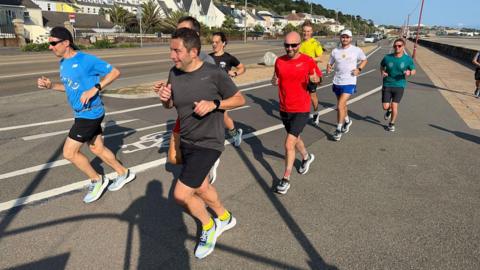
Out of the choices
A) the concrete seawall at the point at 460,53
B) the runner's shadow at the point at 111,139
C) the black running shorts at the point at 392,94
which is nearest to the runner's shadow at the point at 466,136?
the black running shorts at the point at 392,94

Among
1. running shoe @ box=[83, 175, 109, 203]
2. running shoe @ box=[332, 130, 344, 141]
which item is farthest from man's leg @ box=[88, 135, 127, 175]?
running shoe @ box=[332, 130, 344, 141]

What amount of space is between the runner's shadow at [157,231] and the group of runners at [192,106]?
0.78 feet

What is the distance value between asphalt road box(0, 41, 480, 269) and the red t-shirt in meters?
1.08

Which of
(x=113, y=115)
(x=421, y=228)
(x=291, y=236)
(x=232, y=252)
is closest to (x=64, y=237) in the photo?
(x=232, y=252)

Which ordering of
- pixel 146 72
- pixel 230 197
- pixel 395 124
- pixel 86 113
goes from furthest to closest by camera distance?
1. pixel 146 72
2. pixel 395 124
3. pixel 230 197
4. pixel 86 113

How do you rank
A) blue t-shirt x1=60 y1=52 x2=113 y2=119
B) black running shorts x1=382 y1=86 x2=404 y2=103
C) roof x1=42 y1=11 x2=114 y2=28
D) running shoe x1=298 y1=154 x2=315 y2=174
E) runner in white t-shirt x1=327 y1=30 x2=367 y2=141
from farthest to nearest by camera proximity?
roof x1=42 y1=11 x2=114 y2=28, black running shorts x1=382 y1=86 x2=404 y2=103, runner in white t-shirt x1=327 y1=30 x2=367 y2=141, running shoe x1=298 y1=154 x2=315 y2=174, blue t-shirt x1=60 y1=52 x2=113 y2=119

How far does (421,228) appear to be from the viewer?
363 cm

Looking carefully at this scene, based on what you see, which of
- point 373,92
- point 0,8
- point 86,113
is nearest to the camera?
point 86,113

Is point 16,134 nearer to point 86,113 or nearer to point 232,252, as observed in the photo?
point 86,113

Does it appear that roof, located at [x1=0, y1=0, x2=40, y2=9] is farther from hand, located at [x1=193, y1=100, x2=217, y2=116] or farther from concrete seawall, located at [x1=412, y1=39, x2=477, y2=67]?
hand, located at [x1=193, y1=100, x2=217, y2=116]

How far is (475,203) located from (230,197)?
3.00 meters

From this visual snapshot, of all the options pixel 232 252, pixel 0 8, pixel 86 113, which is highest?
pixel 0 8

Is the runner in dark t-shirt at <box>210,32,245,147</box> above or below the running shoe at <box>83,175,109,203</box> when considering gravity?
above

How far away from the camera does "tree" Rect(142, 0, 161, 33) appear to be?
58.5 meters
